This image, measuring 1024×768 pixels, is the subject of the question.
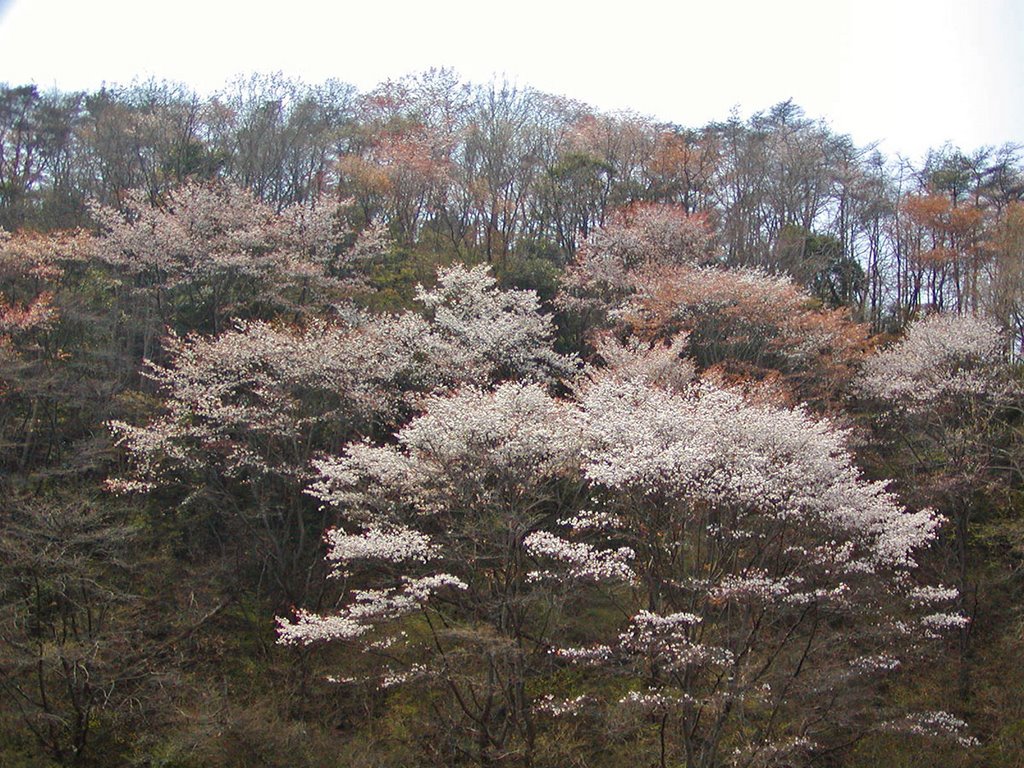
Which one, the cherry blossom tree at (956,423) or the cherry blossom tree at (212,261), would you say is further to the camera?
the cherry blossom tree at (212,261)

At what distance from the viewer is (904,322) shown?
2770cm

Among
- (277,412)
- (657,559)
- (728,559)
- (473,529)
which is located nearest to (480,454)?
(473,529)

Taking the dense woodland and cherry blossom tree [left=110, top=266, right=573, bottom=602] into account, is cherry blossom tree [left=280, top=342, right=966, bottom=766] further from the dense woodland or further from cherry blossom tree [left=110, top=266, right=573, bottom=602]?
cherry blossom tree [left=110, top=266, right=573, bottom=602]

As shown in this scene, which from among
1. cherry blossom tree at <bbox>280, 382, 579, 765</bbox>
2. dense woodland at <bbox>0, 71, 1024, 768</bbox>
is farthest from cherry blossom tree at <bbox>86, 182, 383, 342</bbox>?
cherry blossom tree at <bbox>280, 382, 579, 765</bbox>

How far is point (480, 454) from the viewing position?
1366 cm

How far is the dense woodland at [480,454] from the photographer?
13.0m

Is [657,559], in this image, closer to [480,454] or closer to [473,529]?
[473,529]

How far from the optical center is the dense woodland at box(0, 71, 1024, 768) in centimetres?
1302

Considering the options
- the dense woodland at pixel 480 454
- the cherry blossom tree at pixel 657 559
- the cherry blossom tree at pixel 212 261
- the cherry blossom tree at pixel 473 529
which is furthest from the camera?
the cherry blossom tree at pixel 212 261

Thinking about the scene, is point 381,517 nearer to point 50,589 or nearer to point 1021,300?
point 50,589

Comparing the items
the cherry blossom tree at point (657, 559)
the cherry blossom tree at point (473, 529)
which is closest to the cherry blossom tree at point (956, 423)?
the cherry blossom tree at point (657, 559)

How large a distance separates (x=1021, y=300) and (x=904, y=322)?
7122 mm

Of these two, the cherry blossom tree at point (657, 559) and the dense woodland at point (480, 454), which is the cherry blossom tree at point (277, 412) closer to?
the dense woodland at point (480, 454)

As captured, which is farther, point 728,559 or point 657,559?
point 728,559
